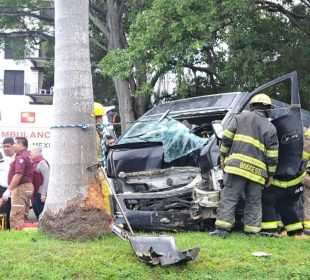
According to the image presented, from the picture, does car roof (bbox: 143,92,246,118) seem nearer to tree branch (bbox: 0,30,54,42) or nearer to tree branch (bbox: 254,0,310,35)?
tree branch (bbox: 254,0,310,35)

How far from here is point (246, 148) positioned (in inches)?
215

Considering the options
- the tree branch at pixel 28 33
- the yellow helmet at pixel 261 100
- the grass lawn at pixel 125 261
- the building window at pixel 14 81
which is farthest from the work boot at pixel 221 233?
the building window at pixel 14 81

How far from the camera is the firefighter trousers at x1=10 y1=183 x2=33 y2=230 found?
23.3 ft

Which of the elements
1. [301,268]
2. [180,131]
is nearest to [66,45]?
[180,131]

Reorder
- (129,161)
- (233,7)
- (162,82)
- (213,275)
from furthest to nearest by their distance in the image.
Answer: (162,82) < (233,7) < (129,161) < (213,275)

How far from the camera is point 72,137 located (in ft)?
16.8

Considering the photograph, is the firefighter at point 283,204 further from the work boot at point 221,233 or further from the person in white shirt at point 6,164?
the person in white shirt at point 6,164

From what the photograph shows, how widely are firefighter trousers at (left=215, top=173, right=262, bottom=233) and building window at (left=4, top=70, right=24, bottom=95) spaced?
3597 cm

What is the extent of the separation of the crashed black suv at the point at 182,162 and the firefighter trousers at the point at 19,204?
143 cm

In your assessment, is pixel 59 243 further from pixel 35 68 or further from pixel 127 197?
pixel 35 68

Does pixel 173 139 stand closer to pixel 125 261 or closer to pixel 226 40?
pixel 125 261

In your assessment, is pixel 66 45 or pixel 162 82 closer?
pixel 66 45

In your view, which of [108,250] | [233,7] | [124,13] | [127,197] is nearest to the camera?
[108,250]

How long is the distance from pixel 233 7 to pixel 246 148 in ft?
21.6
